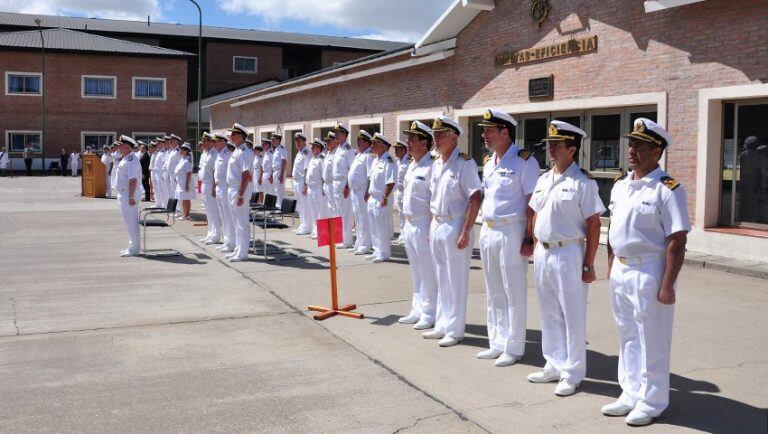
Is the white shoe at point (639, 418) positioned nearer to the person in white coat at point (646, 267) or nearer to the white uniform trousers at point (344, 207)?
the person in white coat at point (646, 267)

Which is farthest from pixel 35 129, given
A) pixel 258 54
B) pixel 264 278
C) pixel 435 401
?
pixel 435 401

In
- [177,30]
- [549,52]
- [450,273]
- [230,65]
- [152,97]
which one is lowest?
[450,273]

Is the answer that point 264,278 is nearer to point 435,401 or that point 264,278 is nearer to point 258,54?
point 435,401

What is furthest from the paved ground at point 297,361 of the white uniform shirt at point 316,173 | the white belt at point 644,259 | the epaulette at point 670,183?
the white uniform shirt at point 316,173

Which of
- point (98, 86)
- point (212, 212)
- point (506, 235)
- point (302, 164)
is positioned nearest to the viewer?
point (506, 235)

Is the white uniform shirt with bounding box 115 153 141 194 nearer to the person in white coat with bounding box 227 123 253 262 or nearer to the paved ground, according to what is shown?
the person in white coat with bounding box 227 123 253 262

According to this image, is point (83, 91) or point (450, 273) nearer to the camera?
point (450, 273)

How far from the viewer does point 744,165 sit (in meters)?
11.6

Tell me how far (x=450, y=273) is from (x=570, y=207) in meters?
1.72

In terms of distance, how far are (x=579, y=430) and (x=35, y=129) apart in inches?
1958

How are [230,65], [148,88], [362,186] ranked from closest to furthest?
[362,186] < [148,88] < [230,65]

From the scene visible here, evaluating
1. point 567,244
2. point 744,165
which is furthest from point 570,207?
point 744,165

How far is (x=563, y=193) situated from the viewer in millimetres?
5242

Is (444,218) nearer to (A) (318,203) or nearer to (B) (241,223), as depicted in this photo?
(B) (241,223)
